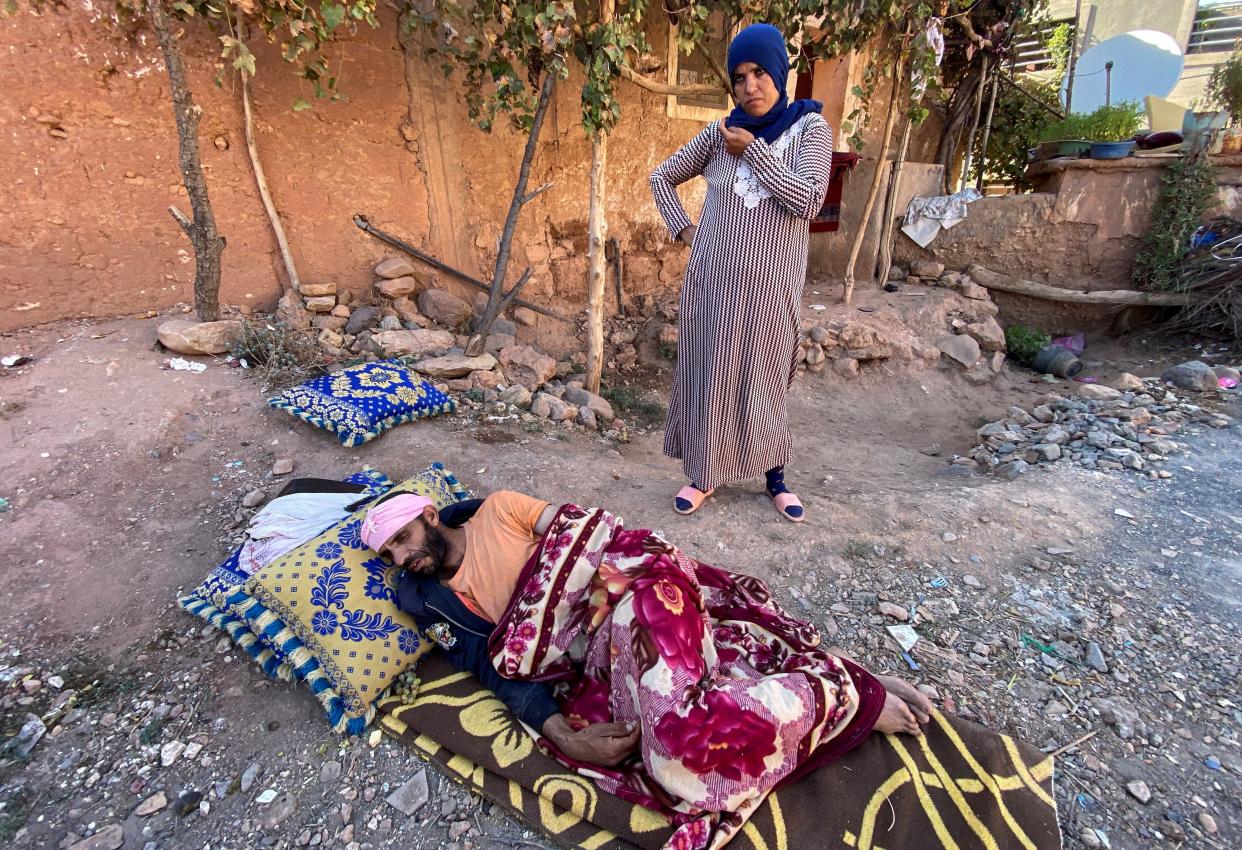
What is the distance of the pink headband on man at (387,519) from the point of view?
1753mm

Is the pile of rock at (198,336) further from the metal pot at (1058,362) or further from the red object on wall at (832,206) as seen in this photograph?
the metal pot at (1058,362)

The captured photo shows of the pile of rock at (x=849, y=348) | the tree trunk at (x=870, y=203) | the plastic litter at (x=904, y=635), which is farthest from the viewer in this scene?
the tree trunk at (x=870, y=203)

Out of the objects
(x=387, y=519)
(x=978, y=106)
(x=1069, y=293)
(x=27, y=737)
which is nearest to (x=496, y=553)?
(x=387, y=519)

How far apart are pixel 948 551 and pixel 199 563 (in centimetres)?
293

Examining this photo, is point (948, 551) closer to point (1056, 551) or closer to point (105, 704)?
point (1056, 551)

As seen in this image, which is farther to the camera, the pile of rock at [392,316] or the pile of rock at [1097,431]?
the pile of rock at [392,316]

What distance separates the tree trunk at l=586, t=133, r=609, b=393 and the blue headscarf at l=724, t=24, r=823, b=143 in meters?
1.39

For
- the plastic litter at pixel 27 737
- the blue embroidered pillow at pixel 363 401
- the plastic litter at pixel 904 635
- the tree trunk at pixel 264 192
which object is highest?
the tree trunk at pixel 264 192

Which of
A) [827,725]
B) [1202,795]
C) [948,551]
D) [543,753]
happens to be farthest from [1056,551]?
[543,753]

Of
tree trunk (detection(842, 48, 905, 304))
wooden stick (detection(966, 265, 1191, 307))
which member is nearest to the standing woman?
tree trunk (detection(842, 48, 905, 304))

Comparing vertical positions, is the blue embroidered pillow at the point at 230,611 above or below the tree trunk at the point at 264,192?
below

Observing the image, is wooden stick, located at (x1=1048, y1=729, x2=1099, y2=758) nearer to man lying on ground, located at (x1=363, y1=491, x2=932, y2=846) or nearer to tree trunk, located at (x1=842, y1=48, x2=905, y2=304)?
man lying on ground, located at (x1=363, y1=491, x2=932, y2=846)

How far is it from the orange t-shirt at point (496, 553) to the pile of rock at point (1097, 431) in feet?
8.87

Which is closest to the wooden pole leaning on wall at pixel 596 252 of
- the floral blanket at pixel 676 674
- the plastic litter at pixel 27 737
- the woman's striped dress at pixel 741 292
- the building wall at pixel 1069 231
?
the woman's striped dress at pixel 741 292
